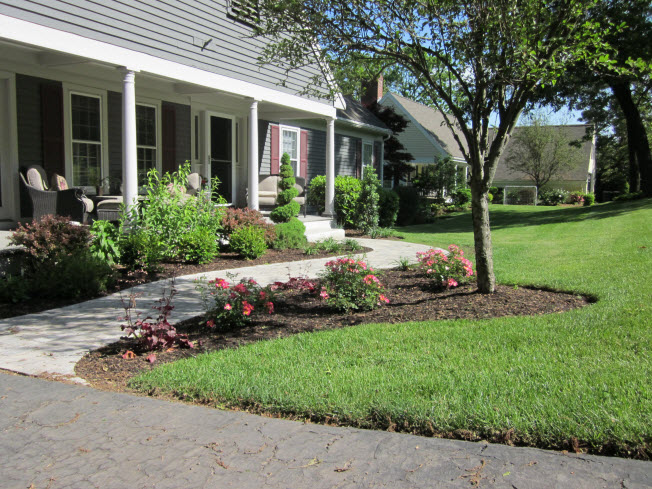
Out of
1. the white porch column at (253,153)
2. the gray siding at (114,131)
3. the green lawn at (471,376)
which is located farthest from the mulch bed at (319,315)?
the gray siding at (114,131)

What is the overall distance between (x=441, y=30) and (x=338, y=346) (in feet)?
13.2

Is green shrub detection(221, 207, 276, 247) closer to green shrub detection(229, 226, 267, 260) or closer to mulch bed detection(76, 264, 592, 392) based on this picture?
green shrub detection(229, 226, 267, 260)

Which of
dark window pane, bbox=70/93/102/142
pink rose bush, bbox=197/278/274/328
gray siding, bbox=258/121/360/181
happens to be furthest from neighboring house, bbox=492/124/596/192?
pink rose bush, bbox=197/278/274/328

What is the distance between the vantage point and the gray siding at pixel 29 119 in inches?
367

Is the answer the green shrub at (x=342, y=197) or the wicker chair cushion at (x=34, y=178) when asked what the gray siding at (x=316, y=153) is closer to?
the green shrub at (x=342, y=197)

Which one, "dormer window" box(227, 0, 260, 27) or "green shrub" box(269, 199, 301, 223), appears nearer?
"dormer window" box(227, 0, 260, 27)

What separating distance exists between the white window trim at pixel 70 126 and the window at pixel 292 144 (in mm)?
6512

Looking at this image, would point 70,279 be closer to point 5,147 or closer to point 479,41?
point 5,147

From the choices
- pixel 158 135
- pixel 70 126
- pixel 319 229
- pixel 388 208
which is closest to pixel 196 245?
pixel 70 126

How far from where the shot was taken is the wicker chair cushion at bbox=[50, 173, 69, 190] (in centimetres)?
940

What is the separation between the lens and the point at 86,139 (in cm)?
1048

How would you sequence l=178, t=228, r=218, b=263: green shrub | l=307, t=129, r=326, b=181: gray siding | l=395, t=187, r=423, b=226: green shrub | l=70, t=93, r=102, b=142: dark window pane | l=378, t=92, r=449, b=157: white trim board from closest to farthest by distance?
l=178, t=228, r=218, b=263: green shrub
l=70, t=93, r=102, b=142: dark window pane
l=307, t=129, r=326, b=181: gray siding
l=395, t=187, r=423, b=226: green shrub
l=378, t=92, r=449, b=157: white trim board

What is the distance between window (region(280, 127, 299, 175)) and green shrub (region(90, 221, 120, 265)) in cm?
893

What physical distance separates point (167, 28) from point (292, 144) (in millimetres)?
7474
